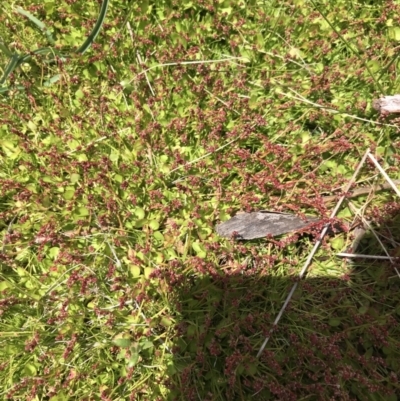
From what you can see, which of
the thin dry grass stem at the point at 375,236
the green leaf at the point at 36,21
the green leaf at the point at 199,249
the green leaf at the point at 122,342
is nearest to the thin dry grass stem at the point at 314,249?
the thin dry grass stem at the point at 375,236

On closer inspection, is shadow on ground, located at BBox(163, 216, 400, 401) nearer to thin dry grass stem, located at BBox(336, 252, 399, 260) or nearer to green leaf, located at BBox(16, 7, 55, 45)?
thin dry grass stem, located at BBox(336, 252, 399, 260)

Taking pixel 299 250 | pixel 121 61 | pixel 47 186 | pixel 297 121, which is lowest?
pixel 299 250

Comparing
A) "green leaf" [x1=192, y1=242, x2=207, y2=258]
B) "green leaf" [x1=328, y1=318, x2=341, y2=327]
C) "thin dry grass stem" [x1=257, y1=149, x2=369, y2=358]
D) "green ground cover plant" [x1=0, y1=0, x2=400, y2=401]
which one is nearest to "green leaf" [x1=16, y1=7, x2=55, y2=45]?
"green ground cover plant" [x1=0, y1=0, x2=400, y2=401]

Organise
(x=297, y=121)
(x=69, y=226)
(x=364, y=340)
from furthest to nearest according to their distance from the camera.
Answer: (x=297, y=121) < (x=69, y=226) < (x=364, y=340)

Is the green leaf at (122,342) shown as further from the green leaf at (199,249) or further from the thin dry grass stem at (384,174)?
the thin dry grass stem at (384,174)

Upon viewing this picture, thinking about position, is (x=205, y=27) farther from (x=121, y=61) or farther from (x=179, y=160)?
(x=179, y=160)

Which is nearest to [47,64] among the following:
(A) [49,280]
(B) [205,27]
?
(B) [205,27]
